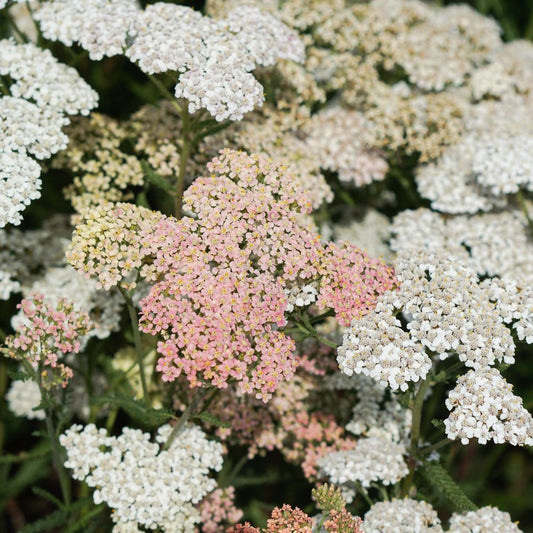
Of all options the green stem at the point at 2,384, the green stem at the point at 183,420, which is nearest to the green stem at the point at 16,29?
the green stem at the point at 2,384

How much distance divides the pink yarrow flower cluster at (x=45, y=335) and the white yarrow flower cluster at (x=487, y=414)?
5.06ft

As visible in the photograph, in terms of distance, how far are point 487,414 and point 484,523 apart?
0.56 meters

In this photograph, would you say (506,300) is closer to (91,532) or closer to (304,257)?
(304,257)

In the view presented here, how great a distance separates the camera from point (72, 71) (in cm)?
353

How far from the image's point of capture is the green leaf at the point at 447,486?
2.86m

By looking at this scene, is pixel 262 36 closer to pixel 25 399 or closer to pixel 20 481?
pixel 25 399

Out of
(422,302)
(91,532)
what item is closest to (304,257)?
(422,302)

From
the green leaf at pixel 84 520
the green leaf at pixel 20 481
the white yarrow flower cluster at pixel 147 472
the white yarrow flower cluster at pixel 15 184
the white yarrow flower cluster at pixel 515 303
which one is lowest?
the green leaf at pixel 20 481

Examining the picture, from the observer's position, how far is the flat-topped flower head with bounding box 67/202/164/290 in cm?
280

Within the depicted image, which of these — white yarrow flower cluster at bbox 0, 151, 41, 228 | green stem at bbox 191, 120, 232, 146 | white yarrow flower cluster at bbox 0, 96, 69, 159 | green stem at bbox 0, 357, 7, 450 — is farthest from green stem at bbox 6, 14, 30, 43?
green stem at bbox 0, 357, 7, 450

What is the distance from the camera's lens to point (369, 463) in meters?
3.12

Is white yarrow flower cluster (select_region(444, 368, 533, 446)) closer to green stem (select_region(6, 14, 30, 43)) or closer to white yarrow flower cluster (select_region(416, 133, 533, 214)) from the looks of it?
white yarrow flower cluster (select_region(416, 133, 533, 214))

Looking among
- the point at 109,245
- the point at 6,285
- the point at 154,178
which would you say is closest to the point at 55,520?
the point at 6,285

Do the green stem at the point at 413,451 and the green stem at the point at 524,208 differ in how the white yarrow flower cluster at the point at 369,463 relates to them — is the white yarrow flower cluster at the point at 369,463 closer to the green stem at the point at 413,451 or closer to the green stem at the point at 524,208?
the green stem at the point at 413,451
